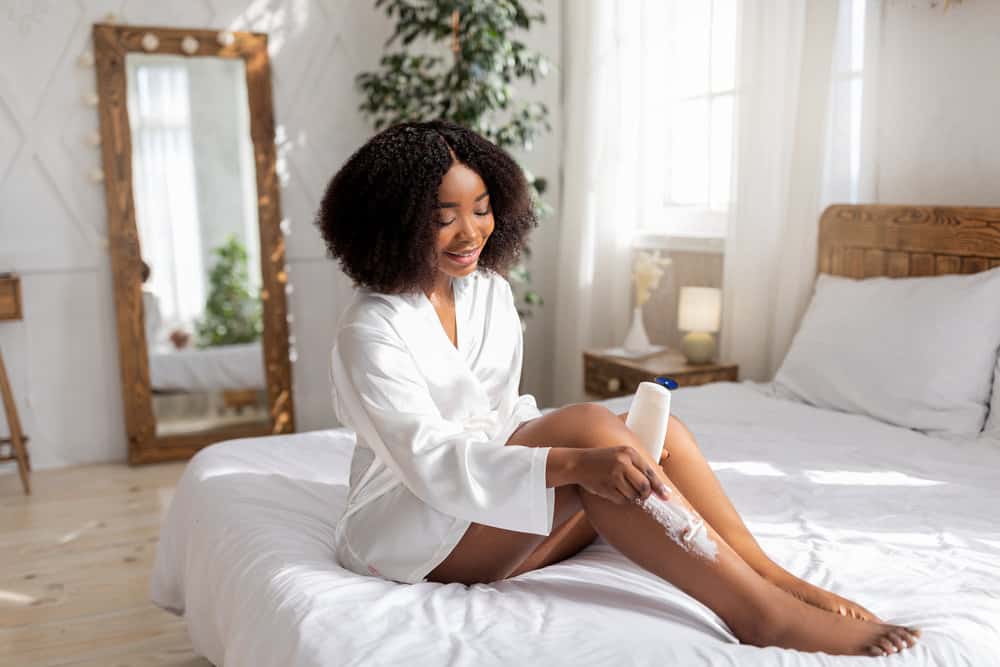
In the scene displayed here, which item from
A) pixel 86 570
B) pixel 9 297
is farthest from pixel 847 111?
pixel 9 297

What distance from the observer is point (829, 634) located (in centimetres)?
125

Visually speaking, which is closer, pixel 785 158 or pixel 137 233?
pixel 785 158

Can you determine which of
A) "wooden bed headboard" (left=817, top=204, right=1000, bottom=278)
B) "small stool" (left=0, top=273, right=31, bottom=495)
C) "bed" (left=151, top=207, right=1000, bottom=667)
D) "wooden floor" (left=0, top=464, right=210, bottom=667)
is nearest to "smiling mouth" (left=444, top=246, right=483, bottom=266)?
"bed" (left=151, top=207, right=1000, bottom=667)

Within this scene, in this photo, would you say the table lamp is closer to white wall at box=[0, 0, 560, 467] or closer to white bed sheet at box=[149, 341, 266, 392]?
white wall at box=[0, 0, 560, 467]

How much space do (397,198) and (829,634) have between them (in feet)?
2.99

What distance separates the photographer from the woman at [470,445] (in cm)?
129

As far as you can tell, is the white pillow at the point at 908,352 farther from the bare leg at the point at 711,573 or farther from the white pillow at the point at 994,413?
the bare leg at the point at 711,573

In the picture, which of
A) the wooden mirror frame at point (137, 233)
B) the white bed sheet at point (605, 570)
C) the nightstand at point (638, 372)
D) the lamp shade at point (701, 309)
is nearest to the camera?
the white bed sheet at point (605, 570)

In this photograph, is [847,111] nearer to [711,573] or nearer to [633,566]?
[633,566]

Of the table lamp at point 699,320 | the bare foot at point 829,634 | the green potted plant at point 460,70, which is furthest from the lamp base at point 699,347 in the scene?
the bare foot at point 829,634

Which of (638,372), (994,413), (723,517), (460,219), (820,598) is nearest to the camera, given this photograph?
(820,598)

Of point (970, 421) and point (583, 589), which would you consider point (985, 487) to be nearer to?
point (970, 421)

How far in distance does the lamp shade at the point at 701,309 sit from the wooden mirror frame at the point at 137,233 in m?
1.75

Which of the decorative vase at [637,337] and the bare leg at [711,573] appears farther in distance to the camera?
the decorative vase at [637,337]
